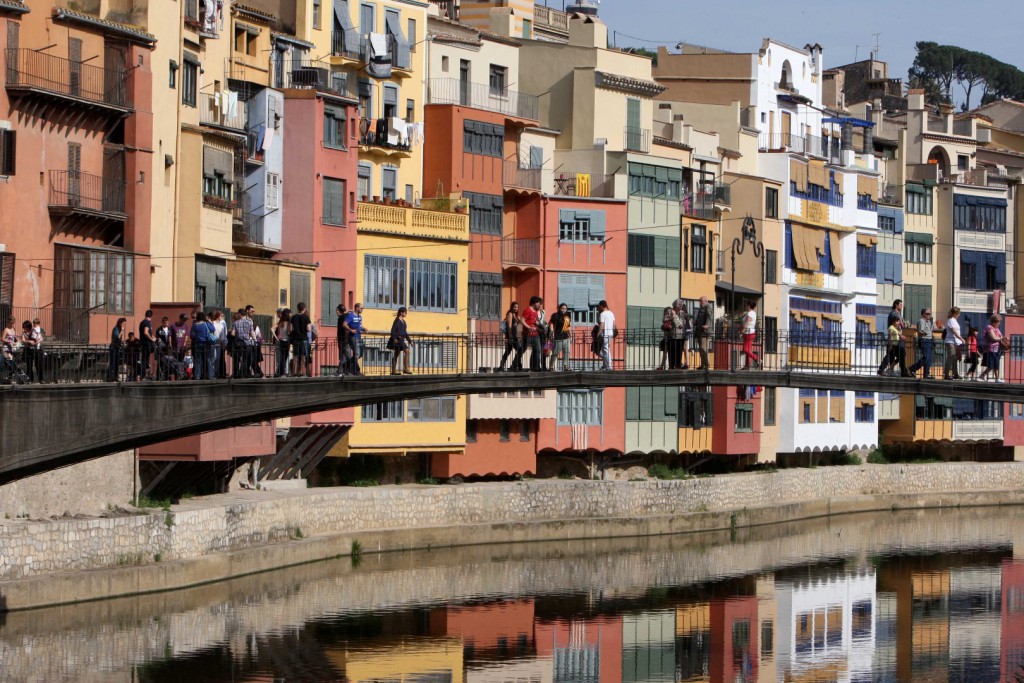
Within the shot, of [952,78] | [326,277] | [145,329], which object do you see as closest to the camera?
[145,329]

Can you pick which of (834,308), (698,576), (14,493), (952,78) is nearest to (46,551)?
(14,493)

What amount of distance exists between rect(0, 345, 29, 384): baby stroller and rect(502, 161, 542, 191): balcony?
3451 cm

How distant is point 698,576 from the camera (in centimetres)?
6569

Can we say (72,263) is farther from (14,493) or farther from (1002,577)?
(1002,577)

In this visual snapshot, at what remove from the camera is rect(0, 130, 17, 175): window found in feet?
163

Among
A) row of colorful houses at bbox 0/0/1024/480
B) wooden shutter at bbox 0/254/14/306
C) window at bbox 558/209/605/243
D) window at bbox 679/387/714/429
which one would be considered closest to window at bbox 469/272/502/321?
row of colorful houses at bbox 0/0/1024/480

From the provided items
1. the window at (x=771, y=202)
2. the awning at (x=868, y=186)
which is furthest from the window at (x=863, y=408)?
the awning at (x=868, y=186)

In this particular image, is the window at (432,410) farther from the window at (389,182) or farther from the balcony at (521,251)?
the balcony at (521,251)

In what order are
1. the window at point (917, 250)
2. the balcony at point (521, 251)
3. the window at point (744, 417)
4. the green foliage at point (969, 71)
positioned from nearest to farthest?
the balcony at point (521, 251) → the window at point (744, 417) → the window at point (917, 250) → the green foliage at point (969, 71)

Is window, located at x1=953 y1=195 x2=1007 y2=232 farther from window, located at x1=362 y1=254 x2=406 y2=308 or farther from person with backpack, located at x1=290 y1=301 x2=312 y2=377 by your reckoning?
→ person with backpack, located at x1=290 y1=301 x2=312 y2=377

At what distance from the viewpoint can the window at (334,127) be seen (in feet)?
212

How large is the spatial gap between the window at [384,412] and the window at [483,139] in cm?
1014

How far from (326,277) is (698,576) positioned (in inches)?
550

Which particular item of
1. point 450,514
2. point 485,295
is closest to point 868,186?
point 485,295
